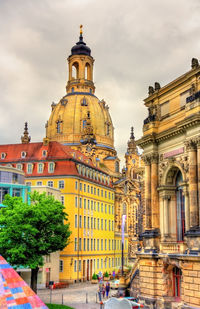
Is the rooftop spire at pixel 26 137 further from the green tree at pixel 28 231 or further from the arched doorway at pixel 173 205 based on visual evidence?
the arched doorway at pixel 173 205

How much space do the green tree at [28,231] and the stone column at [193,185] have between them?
20.5 m

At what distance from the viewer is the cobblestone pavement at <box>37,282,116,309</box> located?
50531mm

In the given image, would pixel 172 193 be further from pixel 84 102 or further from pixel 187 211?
pixel 84 102

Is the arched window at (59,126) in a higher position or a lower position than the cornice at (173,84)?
higher

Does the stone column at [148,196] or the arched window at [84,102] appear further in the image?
the arched window at [84,102]

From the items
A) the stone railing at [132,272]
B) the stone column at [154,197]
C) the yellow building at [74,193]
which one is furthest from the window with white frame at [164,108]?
the yellow building at [74,193]

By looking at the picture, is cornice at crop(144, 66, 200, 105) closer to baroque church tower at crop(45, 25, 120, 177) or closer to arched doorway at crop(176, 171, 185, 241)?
arched doorway at crop(176, 171, 185, 241)

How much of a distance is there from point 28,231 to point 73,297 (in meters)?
11.0

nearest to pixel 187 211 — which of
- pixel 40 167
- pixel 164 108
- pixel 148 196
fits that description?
pixel 148 196

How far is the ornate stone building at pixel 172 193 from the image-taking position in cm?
3894

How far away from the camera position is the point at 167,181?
45.2 meters

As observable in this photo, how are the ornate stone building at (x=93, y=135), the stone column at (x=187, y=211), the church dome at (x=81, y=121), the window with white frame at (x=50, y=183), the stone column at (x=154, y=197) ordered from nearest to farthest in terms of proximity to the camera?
1. the stone column at (x=187, y=211)
2. the stone column at (x=154, y=197)
3. the window with white frame at (x=50, y=183)
4. the ornate stone building at (x=93, y=135)
5. the church dome at (x=81, y=121)

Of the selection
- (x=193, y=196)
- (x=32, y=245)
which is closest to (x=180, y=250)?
(x=193, y=196)

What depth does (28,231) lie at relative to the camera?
52.5m
